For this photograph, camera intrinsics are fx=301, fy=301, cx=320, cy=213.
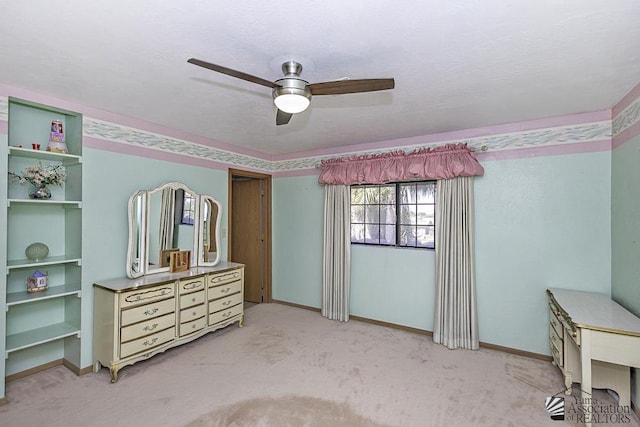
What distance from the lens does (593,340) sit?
1.95 m

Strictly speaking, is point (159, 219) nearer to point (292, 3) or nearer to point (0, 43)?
point (0, 43)

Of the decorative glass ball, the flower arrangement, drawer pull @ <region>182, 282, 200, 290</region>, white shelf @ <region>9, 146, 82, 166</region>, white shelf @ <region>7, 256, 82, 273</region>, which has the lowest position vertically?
drawer pull @ <region>182, 282, 200, 290</region>

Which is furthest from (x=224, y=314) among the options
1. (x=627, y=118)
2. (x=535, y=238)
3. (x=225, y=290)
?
(x=627, y=118)

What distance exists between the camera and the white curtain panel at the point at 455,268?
10.4 feet

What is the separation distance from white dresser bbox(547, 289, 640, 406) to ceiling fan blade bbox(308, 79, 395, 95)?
2.02 m

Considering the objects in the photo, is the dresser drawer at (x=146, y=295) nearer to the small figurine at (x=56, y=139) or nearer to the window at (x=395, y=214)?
the small figurine at (x=56, y=139)

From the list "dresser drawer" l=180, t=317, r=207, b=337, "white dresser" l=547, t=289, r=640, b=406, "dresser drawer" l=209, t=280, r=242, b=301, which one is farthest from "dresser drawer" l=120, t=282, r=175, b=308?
"white dresser" l=547, t=289, r=640, b=406

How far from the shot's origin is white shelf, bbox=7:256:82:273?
7.55ft

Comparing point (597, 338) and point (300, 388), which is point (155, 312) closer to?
point (300, 388)

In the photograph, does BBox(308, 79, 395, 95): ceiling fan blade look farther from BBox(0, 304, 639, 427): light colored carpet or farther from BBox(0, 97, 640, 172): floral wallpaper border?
BBox(0, 304, 639, 427): light colored carpet

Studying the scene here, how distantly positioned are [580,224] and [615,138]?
786 mm

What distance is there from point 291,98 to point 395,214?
2.43m

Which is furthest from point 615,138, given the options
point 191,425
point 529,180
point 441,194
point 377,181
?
point 191,425

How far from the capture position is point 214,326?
11.1 feet
